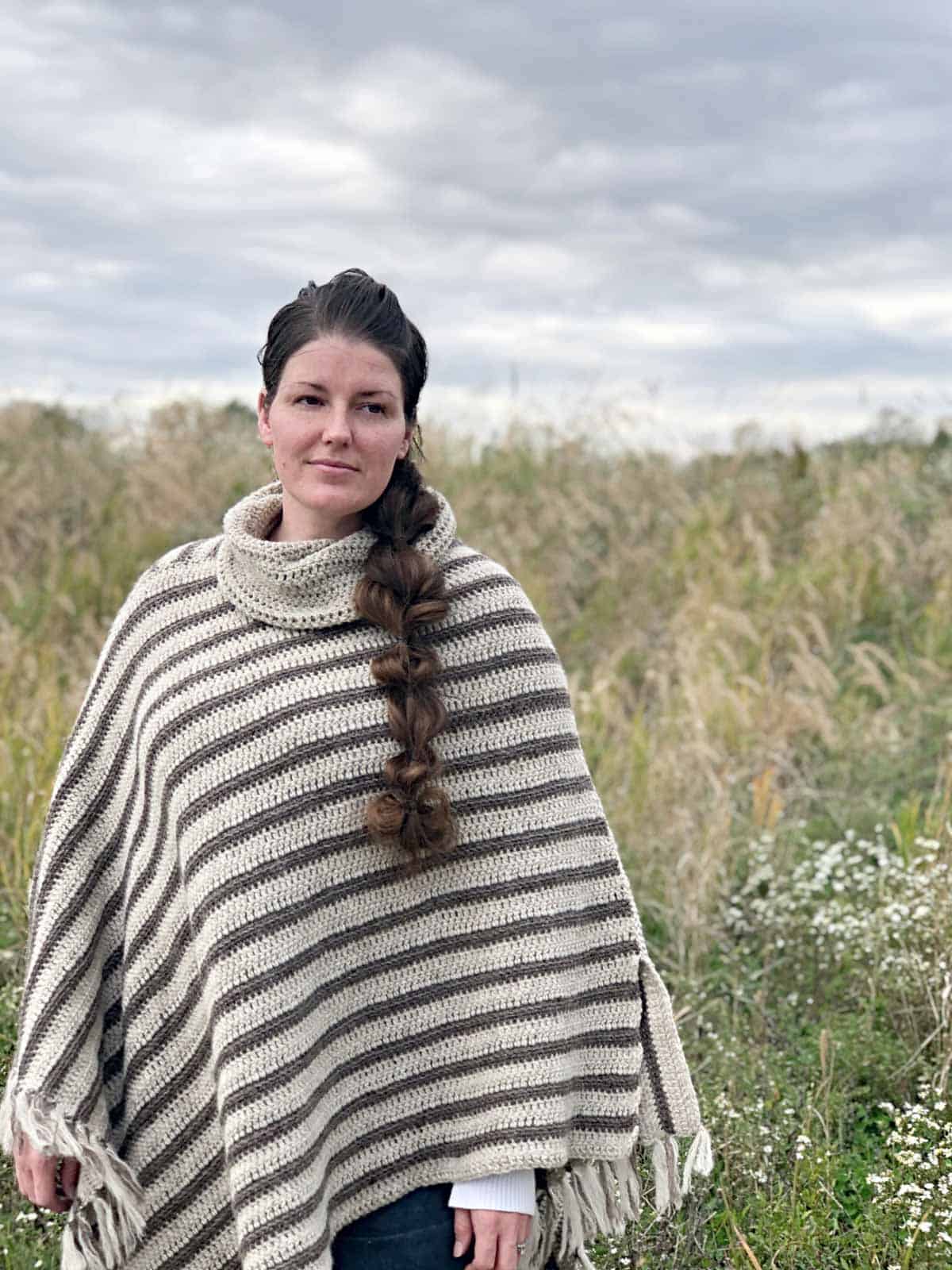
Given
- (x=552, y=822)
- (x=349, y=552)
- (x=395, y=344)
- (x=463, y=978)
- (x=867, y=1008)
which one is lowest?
(x=867, y=1008)

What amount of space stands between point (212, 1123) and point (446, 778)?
699 mm

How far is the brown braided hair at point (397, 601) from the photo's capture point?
2.01 metres

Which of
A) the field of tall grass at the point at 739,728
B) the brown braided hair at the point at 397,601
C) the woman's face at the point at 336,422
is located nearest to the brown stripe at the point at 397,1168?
the brown braided hair at the point at 397,601

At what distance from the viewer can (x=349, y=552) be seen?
2.10 m

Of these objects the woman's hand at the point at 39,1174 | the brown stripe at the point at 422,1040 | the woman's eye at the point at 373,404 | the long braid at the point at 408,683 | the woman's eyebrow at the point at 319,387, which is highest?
the woman's eyebrow at the point at 319,387

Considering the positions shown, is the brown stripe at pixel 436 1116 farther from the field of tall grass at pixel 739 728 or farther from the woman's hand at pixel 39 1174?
the field of tall grass at pixel 739 728

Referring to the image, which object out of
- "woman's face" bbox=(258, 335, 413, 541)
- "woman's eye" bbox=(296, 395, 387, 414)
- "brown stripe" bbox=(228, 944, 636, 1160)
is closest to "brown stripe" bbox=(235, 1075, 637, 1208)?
"brown stripe" bbox=(228, 944, 636, 1160)

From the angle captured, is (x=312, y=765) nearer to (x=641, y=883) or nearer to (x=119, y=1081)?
(x=119, y=1081)

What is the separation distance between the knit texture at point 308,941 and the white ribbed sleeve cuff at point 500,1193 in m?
0.03

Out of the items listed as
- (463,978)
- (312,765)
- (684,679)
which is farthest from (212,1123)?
(684,679)

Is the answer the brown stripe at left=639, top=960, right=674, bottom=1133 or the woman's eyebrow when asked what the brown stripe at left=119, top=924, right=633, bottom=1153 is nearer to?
the brown stripe at left=639, top=960, right=674, bottom=1133

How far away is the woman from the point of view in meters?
2.04

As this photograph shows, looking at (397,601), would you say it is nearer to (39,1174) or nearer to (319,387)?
(319,387)

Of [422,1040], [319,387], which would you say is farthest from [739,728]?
[319,387]
